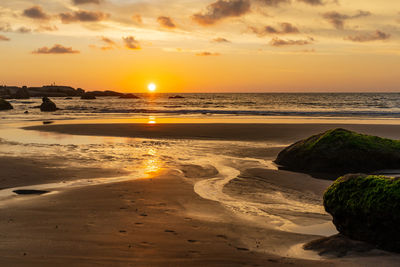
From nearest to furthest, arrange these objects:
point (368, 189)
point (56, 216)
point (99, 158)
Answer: point (368, 189) → point (56, 216) → point (99, 158)

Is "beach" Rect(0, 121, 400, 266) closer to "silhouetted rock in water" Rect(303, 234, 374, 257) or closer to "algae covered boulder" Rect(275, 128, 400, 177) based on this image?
"silhouetted rock in water" Rect(303, 234, 374, 257)

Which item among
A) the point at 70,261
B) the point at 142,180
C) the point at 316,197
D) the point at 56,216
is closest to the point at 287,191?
the point at 316,197

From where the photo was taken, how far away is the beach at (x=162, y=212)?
4.80 m

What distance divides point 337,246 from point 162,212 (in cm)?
296

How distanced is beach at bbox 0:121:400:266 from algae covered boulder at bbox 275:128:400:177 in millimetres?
885

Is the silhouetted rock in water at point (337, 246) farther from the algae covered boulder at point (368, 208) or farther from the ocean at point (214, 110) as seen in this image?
the ocean at point (214, 110)

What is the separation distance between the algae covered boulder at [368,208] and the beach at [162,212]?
0.24 m

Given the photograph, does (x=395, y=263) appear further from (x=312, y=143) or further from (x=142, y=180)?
(x=312, y=143)

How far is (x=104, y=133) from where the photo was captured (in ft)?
72.5

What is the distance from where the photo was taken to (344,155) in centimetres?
1126

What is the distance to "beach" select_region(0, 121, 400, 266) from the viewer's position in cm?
480

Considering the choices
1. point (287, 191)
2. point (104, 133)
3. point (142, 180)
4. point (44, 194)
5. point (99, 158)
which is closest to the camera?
point (44, 194)

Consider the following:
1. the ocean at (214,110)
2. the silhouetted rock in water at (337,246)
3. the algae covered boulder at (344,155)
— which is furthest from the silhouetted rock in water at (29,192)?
the ocean at (214,110)

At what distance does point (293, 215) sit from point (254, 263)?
2.41 metres
